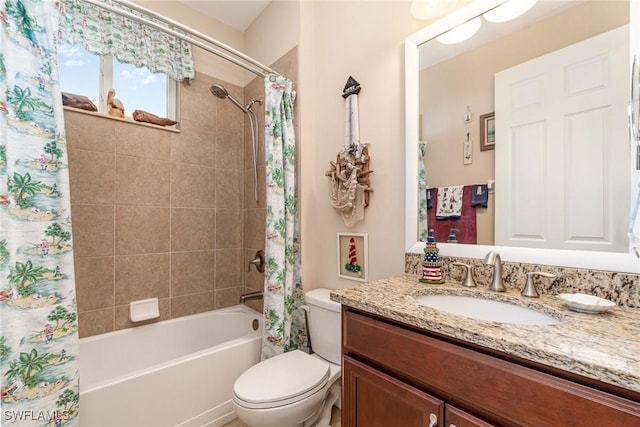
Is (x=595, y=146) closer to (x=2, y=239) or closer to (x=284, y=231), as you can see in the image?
(x=284, y=231)

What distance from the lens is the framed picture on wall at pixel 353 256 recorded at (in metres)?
1.59

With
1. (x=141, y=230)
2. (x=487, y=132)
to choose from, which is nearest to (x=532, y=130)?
(x=487, y=132)

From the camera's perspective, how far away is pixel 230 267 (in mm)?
2332

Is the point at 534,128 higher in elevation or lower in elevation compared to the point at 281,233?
higher

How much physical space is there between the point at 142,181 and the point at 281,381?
1589 millimetres

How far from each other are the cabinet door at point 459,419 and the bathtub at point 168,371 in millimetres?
1247

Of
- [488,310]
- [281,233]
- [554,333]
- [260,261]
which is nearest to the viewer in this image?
[554,333]

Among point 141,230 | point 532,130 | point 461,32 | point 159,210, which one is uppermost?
point 461,32

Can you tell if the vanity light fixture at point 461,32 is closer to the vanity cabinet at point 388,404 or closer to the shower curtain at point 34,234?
the vanity cabinet at point 388,404

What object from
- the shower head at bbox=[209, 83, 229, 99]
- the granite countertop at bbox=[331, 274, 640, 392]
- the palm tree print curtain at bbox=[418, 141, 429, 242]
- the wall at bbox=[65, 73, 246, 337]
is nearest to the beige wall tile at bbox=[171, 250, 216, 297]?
the wall at bbox=[65, 73, 246, 337]

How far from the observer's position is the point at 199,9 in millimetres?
2160

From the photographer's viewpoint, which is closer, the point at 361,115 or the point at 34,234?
the point at 34,234

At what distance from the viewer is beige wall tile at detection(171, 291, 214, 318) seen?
2.04 metres

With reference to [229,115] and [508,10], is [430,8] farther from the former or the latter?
[229,115]
